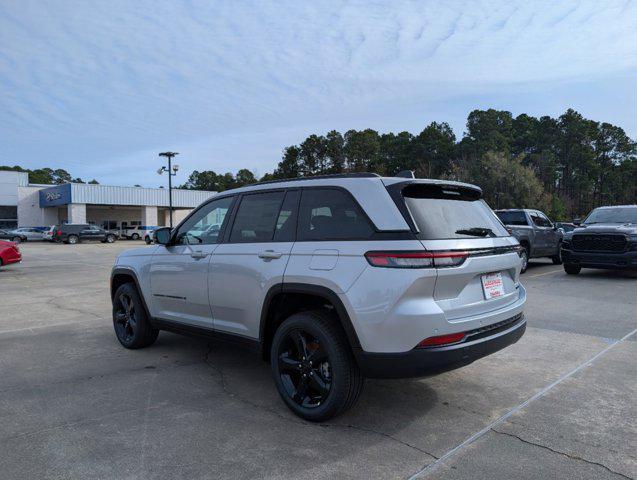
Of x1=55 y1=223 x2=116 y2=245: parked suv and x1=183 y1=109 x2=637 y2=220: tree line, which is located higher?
x1=183 y1=109 x2=637 y2=220: tree line

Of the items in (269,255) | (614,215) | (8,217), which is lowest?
(269,255)

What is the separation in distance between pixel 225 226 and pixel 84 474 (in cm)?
230

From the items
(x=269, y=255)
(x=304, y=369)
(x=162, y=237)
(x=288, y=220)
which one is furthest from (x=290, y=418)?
(x=162, y=237)

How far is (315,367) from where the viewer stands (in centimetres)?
355

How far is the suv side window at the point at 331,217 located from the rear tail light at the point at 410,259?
189 millimetres

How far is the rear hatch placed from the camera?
10.7ft

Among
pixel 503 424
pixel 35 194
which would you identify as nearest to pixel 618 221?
pixel 503 424

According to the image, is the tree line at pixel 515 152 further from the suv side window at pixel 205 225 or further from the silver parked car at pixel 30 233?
the suv side window at pixel 205 225

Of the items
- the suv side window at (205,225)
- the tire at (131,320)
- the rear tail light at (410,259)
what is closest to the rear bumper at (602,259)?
the rear tail light at (410,259)

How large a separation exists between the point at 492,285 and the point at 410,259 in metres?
0.93

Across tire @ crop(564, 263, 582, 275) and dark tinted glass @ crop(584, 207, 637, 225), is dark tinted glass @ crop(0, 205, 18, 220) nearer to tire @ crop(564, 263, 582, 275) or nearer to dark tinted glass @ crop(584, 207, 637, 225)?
tire @ crop(564, 263, 582, 275)

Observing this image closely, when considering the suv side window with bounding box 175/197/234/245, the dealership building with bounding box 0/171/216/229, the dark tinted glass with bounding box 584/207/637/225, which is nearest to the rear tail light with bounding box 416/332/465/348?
the suv side window with bounding box 175/197/234/245

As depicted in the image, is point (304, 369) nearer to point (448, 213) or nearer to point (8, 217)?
point (448, 213)

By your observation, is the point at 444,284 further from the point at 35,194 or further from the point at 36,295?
the point at 35,194
